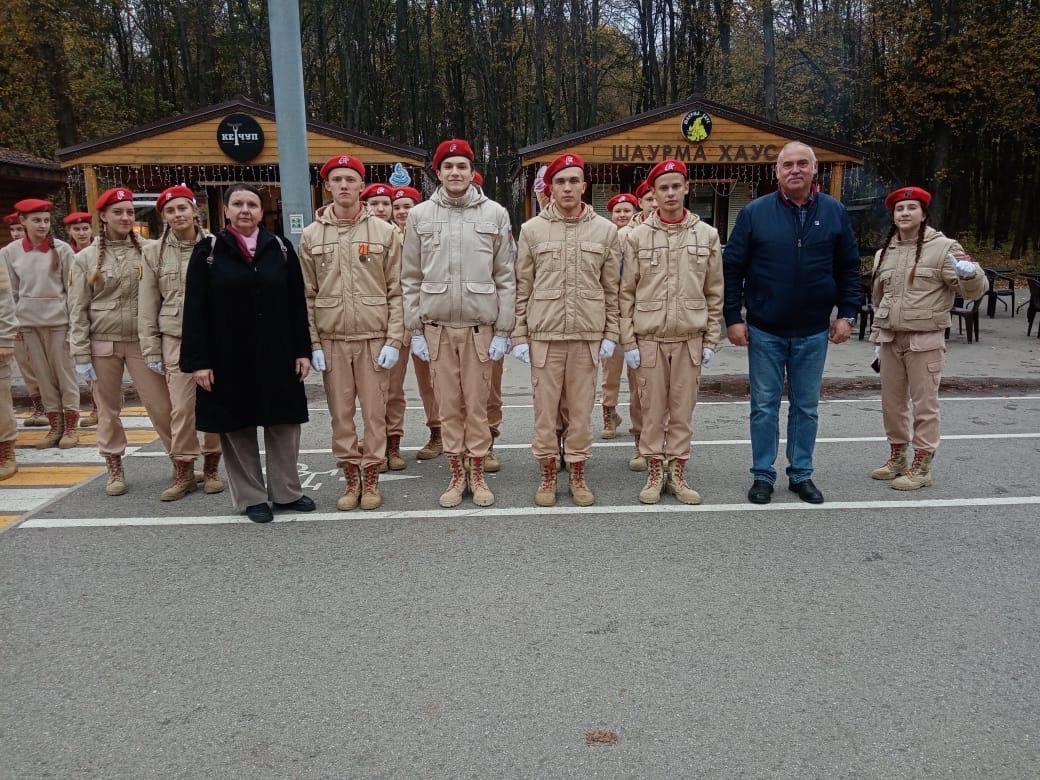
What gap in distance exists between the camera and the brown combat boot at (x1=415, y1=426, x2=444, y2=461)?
6.55 metres

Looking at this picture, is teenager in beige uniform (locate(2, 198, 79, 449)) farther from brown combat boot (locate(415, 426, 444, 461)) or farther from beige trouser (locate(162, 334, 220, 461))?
brown combat boot (locate(415, 426, 444, 461))

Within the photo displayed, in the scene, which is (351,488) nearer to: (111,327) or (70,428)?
(111,327)

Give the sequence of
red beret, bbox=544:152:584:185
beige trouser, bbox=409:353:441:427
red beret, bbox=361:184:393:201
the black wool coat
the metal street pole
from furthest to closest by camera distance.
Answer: the metal street pole
red beret, bbox=361:184:393:201
beige trouser, bbox=409:353:441:427
red beret, bbox=544:152:584:185
the black wool coat

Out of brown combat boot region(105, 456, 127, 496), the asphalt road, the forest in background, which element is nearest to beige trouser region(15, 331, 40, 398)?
brown combat boot region(105, 456, 127, 496)

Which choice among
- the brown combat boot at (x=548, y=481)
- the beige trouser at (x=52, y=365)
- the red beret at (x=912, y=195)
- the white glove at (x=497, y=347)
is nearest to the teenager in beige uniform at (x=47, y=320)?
the beige trouser at (x=52, y=365)

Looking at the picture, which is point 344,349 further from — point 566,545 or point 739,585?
point 739,585

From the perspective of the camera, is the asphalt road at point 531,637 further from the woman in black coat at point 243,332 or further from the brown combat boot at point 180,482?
the woman in black coat at point 243,332

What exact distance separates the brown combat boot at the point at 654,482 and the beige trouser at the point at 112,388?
336 cm

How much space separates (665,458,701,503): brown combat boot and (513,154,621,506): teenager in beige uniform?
0.56 metres

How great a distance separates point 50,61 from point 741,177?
21.0 metres

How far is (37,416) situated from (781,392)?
7.31m

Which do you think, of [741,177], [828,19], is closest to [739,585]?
[741,177]

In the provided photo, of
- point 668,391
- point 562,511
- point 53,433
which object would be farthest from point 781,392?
point 53,433

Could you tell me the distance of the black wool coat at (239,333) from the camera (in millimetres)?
4863
